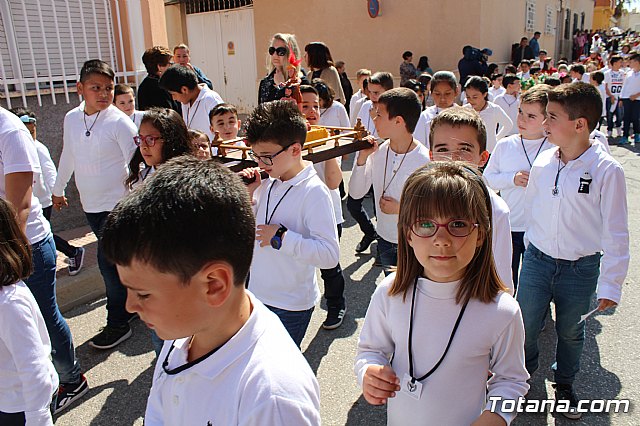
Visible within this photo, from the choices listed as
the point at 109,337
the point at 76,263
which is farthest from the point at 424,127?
the point at 76,263

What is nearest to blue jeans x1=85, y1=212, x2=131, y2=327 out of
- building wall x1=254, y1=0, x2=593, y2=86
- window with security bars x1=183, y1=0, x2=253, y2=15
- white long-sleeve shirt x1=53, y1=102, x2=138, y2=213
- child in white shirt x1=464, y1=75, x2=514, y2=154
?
white long-sleeve shirt x1=53, y1=102, x2=138, y2=213

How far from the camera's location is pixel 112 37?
6.53 metres

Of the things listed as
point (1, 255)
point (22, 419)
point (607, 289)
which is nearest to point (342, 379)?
point (607, 289)

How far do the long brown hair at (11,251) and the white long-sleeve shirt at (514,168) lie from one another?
2.84m

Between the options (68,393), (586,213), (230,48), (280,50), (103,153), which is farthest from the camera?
(230,48)

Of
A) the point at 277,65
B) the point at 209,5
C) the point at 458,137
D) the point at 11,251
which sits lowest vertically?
the point at 11,251

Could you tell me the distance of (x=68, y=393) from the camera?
3141mm

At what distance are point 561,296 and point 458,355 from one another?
4.65ft

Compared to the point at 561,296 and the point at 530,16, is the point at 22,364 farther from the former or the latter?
the point at 530,16

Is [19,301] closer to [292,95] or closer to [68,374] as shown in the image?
[68,374]

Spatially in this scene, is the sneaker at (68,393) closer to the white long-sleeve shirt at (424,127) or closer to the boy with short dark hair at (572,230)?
the boy with short dark hair at (572,230)

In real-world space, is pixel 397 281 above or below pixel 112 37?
below

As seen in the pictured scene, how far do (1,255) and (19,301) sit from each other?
196 mm

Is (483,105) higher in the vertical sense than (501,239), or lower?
higher
